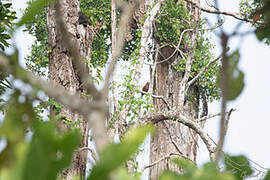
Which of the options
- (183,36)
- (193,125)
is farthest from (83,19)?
(183,36)

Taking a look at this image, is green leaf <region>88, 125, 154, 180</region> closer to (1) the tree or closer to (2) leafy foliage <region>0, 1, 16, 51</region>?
(1) the tree

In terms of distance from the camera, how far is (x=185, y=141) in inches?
215

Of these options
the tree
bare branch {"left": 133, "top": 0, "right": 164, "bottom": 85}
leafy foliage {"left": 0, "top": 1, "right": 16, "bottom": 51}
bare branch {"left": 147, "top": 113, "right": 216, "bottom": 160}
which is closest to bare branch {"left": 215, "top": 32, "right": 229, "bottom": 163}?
the tree

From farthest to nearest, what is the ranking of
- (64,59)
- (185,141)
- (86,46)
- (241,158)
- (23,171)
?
(185,141)
(86,46)
(64,59)
(241,158)
(23,171)

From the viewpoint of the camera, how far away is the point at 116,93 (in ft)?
14.7

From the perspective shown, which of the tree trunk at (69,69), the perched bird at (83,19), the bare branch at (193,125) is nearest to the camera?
the tree trunk at (69,69)

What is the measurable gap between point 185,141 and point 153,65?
4.20 feet

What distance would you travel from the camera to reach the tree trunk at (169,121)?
5.45 metres

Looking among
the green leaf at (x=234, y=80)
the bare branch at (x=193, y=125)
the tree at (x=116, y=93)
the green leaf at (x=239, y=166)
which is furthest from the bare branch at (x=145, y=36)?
the green leaf at (x=234, y=80)

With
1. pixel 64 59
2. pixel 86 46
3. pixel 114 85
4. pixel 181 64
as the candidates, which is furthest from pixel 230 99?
pixel 181 64

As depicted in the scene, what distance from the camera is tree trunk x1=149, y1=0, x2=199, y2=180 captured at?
545cm

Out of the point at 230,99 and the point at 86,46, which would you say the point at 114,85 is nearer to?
the point at 86,46

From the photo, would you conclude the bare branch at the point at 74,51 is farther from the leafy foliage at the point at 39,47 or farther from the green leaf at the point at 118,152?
the leafy foliage at the point at 39,47

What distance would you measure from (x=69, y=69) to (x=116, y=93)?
1.04m
